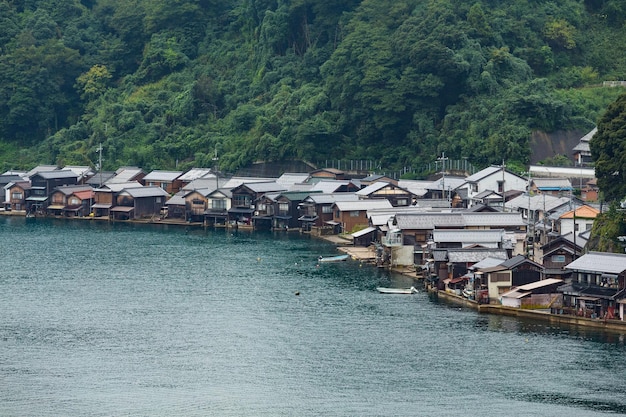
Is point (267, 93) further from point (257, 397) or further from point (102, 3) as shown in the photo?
point (257, 397)

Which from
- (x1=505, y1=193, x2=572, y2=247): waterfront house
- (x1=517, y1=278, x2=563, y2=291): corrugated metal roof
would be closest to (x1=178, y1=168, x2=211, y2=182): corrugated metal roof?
(x1=505, y1=193, x2=572, y2=247): waterfront house

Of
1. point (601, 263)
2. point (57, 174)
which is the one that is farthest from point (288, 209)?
point (601, 263)

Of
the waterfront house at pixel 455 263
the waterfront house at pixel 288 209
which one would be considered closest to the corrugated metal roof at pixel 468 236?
the waterfront house at pixel 455 263

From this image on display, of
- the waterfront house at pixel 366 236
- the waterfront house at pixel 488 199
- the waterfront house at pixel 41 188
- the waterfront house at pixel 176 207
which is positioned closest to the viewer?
the waterfront house at pixel 366 236

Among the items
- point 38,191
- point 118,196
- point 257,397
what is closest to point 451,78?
point 118,196

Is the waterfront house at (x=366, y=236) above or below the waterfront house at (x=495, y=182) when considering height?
below

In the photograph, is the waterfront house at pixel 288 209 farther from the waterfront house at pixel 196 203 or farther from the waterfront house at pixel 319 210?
the waterfront house at pixel 196 203

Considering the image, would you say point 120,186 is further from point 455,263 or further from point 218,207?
point 455,263
